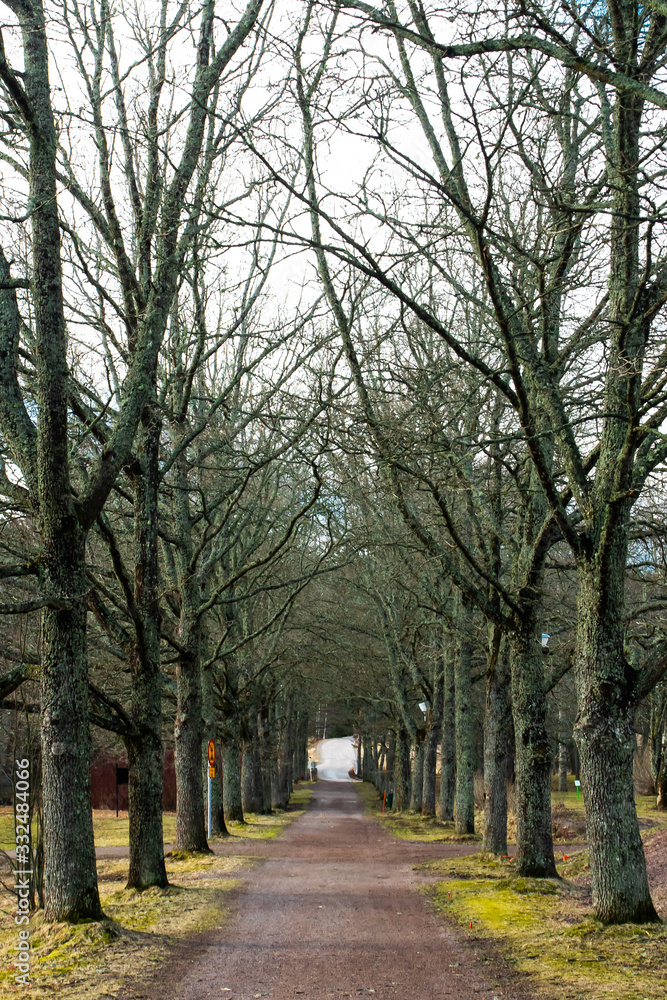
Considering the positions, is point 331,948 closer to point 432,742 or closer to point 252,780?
point 432,742

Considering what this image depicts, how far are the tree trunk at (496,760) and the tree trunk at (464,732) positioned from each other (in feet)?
12.4

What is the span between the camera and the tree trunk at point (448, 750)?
963 inches

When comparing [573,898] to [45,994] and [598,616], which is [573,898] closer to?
[598,616]

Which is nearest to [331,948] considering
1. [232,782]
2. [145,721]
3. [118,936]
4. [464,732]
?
[118,936]

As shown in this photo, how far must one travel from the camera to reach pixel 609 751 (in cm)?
758

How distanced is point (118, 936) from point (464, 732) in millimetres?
12045

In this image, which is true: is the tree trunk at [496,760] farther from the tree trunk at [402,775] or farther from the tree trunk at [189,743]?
the tree trunk at [402,775]

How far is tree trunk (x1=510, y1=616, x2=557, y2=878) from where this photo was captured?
436 inches

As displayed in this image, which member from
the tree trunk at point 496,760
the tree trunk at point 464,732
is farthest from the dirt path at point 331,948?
the tree trunk at point 464,732

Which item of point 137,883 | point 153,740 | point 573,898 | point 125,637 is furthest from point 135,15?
point 573,898

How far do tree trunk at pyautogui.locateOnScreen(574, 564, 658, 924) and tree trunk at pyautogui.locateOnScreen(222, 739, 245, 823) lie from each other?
1793 cm

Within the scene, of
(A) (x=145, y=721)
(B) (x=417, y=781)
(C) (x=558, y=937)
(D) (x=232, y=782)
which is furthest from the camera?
(B) (x=417, y=781)

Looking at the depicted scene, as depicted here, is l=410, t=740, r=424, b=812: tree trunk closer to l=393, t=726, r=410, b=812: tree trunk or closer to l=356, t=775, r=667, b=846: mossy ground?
l=356, t=775, r=667, b=846: mossy ground

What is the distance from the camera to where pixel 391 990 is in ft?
20.6
